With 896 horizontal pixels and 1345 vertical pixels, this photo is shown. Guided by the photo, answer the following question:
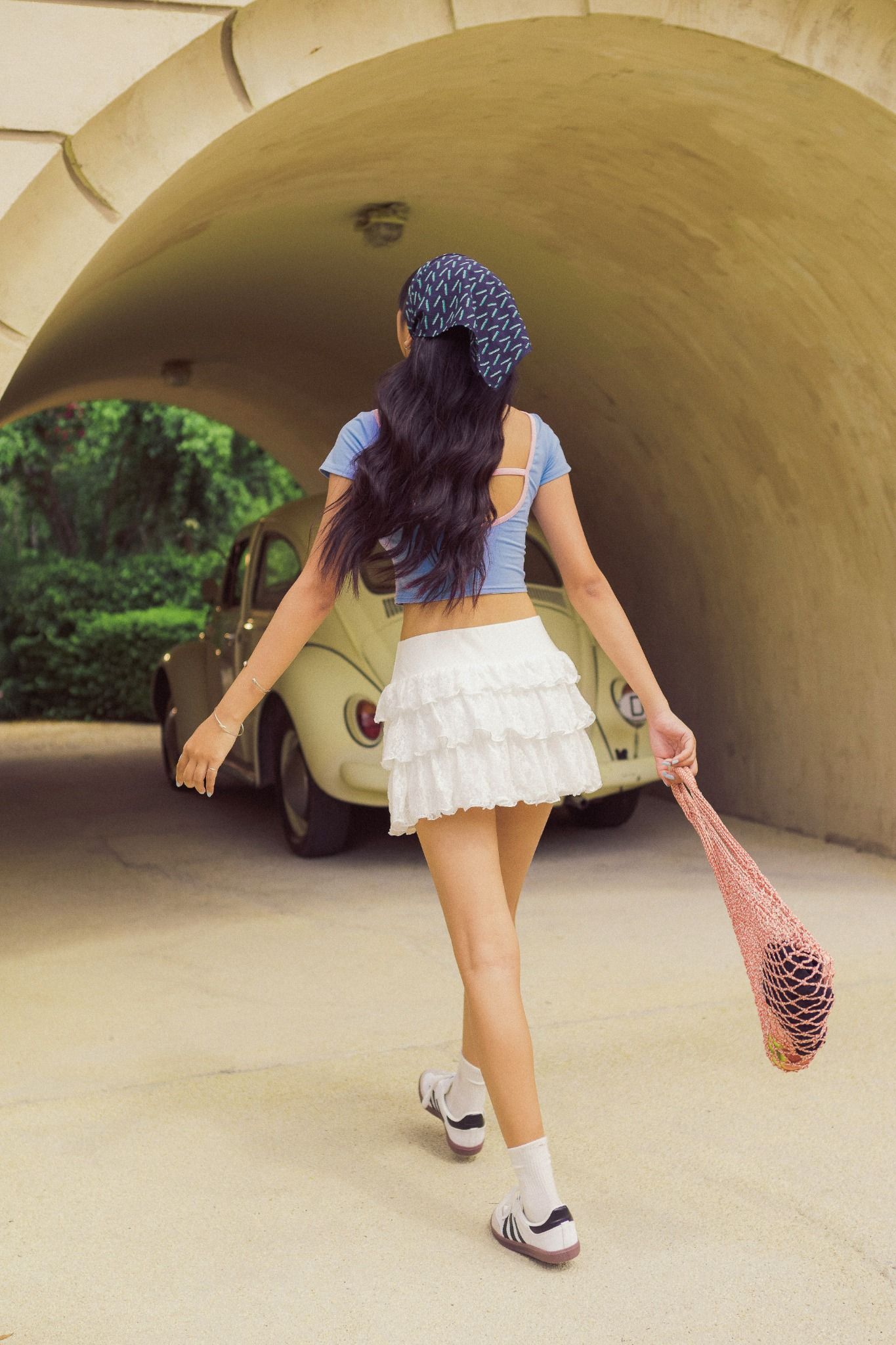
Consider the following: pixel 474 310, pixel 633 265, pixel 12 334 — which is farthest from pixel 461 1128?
pixel 633 265

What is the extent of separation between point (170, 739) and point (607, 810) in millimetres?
3524

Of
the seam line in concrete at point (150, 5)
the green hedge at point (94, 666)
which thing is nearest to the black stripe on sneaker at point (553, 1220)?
the seam line in concrete at point (150, 5)

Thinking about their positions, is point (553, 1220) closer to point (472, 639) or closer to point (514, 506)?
point (472, 639)

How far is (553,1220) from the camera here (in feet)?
8.06

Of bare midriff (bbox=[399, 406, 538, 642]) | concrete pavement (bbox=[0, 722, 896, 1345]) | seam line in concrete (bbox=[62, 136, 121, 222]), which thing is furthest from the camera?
seam line in concrete (bbox=[62, 136, 121, 222])

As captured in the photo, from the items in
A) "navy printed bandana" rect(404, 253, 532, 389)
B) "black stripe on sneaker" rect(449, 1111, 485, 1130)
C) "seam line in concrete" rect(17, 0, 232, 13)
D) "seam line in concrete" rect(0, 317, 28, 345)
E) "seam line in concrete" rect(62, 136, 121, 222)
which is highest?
"seam line in concrete" rect(17, 0, 232, 13)

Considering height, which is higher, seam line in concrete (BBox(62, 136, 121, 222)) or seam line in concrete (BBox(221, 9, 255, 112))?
seam line in concrete (BBox(221, 9, 255, 112))

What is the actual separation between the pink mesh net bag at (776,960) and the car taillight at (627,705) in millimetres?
3605

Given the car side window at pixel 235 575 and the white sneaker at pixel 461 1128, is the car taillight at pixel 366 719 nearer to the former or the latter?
the car side window at pixel 235 575

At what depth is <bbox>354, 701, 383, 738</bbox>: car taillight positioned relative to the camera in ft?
19.5

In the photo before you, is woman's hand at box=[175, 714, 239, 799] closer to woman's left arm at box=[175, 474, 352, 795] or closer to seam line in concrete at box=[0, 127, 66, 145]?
woman's left arm at box=[175, 474, 352, 795]

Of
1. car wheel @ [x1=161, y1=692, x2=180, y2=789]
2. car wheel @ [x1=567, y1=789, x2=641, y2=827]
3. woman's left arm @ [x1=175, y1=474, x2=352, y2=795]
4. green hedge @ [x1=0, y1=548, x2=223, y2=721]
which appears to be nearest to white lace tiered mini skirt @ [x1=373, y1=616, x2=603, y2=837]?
woman's left arm @ [x1=175, y1=474, x2=352, y2=795]

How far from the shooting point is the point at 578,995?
4184 mm

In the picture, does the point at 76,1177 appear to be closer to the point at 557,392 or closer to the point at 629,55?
the point at 629,55
